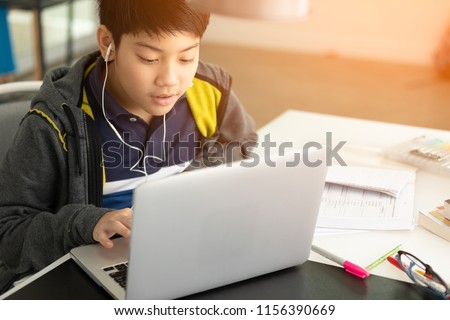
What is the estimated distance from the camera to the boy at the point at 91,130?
1164 millimetres

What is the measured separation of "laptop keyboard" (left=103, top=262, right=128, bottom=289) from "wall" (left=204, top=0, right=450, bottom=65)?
4.13 m

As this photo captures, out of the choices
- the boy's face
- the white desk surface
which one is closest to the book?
the white desk surface

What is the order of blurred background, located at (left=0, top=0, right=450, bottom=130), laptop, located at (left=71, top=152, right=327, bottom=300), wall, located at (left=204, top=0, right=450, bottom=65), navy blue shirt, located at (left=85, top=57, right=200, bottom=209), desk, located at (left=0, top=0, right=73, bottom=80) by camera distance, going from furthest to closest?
wall, located at (left=204, top=0, right=450, bottom=65), blurred background, located at (left=0, top=0, right=450, bottom=130), desk, located at (left=0, top=0, right=73, bottom=80), navy blue shirt, located at (left=85, top=57, right=200, bottom=209), laptop, located at (left=71, top=152, right=327, bottom=300)

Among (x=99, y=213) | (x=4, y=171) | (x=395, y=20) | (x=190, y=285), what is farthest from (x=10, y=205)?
(x=395, y=20)

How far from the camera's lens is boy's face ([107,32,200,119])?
1203mm

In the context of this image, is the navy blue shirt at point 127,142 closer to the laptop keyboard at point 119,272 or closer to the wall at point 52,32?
the laptop keyboard at point 119,272

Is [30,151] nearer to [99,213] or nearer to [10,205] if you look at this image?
[10,205]

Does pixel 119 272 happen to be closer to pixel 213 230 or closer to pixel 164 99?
pixel 213 230

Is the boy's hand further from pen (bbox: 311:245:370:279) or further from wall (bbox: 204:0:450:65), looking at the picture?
wall (bbox: 204:0:450:65)

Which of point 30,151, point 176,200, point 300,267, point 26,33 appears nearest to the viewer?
point 176,200

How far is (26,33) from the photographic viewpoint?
4742mm

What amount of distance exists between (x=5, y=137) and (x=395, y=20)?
441 cm

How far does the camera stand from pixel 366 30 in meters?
5.32

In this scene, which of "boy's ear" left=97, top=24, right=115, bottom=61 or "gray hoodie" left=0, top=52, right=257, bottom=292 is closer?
"gray hoodie" left=0, top=52, right=257, bottom=292
